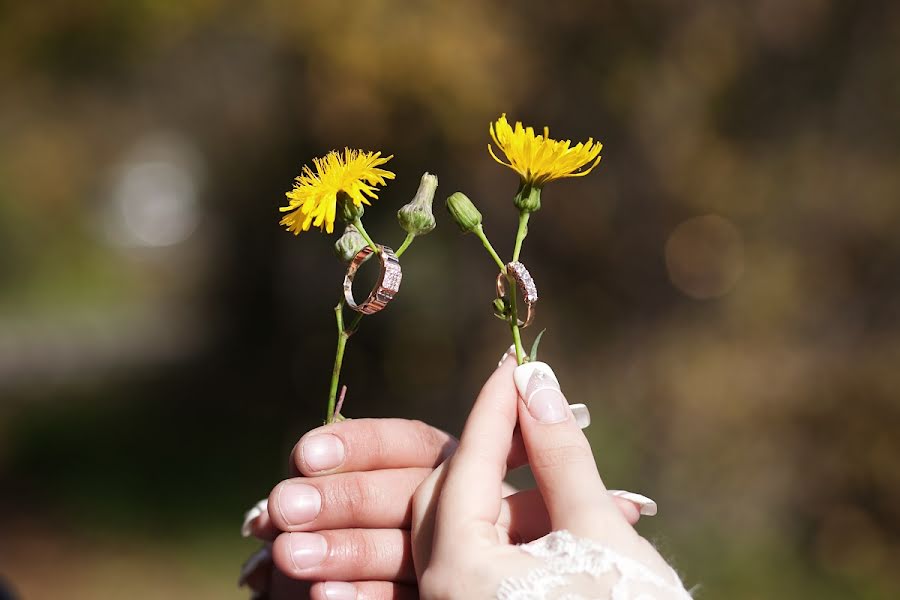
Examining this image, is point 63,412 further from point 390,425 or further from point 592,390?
point 390,425

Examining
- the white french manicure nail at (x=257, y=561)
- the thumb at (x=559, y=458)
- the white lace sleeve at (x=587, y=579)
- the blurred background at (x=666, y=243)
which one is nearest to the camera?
the white lace sleeve at (x=587, y=579)

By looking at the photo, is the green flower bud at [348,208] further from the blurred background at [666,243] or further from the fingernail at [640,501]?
the blurred background at [666,243]

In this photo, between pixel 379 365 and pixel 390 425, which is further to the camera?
pixel 379 365

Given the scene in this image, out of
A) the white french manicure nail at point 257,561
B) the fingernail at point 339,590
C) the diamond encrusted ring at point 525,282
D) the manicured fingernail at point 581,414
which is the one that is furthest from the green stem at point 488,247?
the white french manicure nail at point 257,561

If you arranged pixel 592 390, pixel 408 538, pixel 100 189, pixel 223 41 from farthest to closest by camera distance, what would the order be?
pixel 100 189
pixel 223 41
pixel 592 390
pixel 408 538

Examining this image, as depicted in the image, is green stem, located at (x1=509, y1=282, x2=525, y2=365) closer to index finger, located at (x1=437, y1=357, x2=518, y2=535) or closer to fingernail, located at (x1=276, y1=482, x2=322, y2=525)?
index finger, located at (x1=437, y1=357, x2=518, y2=535)

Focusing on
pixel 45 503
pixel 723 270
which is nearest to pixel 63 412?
pixel 45 503
